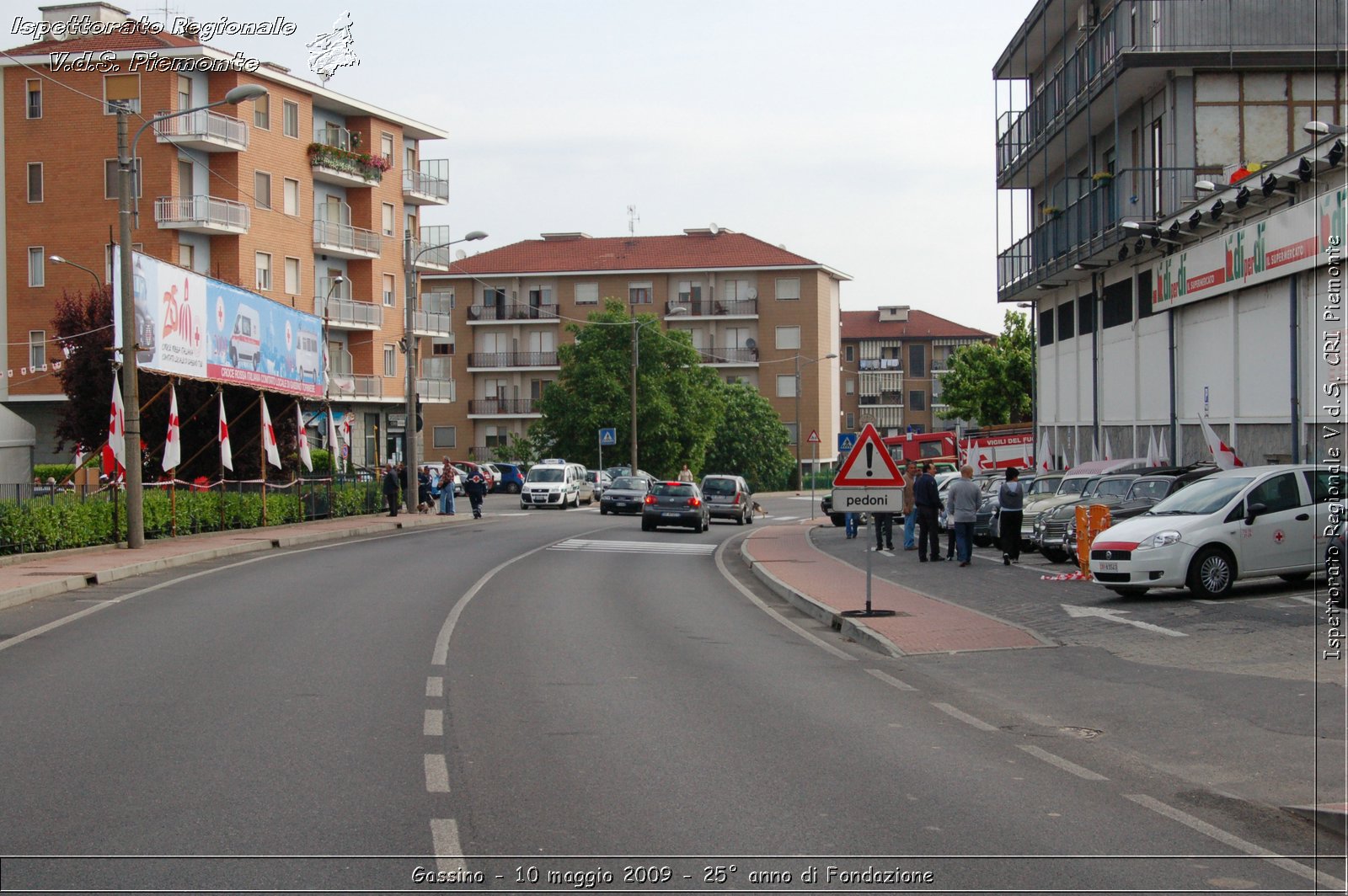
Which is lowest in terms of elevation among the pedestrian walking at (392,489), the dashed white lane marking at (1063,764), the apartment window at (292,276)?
the dashed white lane marking at (1063,764)

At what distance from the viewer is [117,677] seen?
1100cm

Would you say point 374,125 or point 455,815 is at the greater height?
point 374,125

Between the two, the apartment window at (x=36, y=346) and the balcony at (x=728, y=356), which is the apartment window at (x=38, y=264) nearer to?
the apartment window at (x=36, y=346)

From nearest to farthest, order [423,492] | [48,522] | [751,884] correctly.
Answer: [751,884], [48,522], [423,492]

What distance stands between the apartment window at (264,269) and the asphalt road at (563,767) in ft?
135

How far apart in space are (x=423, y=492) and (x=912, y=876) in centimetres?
4169

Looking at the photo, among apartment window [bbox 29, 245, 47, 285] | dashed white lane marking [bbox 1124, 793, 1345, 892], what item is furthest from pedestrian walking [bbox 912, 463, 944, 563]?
apartment window [bbox 29, 245, 47, 285]

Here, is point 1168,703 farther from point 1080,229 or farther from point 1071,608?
point 1080,229

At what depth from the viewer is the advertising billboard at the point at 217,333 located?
26.9 metres

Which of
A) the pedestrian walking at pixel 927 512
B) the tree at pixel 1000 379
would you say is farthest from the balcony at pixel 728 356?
the pedestrian walking at pixel 927 512

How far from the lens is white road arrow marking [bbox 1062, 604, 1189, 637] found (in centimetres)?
1388

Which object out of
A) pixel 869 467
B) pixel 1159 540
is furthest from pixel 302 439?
pixel 1159 540

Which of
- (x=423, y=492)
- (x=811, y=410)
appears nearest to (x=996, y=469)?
(x=423, y=492)

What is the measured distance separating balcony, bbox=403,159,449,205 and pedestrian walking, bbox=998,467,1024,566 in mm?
47724
